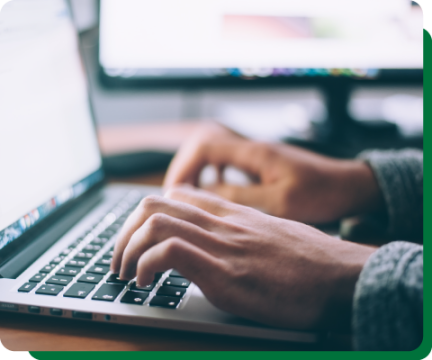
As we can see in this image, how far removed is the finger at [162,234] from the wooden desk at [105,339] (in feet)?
0.19

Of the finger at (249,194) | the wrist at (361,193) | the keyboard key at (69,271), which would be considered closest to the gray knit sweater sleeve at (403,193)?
the wrist at (361,193)

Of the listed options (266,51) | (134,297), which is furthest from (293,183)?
(266,51)

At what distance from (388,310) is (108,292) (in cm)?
21

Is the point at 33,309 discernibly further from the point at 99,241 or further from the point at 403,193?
the point at 403,193

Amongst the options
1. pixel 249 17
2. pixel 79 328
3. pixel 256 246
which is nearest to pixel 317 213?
pixel 256 246

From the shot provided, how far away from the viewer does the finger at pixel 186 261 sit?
29 cm

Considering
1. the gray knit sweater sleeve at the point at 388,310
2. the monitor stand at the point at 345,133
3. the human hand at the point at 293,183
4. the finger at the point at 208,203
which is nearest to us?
the gray knit sweater sleeve at the point at 388,310

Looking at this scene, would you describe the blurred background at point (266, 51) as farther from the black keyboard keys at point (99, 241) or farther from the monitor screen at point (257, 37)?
the black keyboard keys at point (99, 241)

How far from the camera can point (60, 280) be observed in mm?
339

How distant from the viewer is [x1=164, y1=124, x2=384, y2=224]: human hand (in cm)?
51

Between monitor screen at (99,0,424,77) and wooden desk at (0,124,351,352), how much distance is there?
54cm

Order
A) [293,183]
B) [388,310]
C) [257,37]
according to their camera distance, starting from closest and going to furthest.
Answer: [388,310] < [293,183] < [257,37]

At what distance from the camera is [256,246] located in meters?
0.32

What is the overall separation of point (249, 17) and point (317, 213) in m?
0.43
